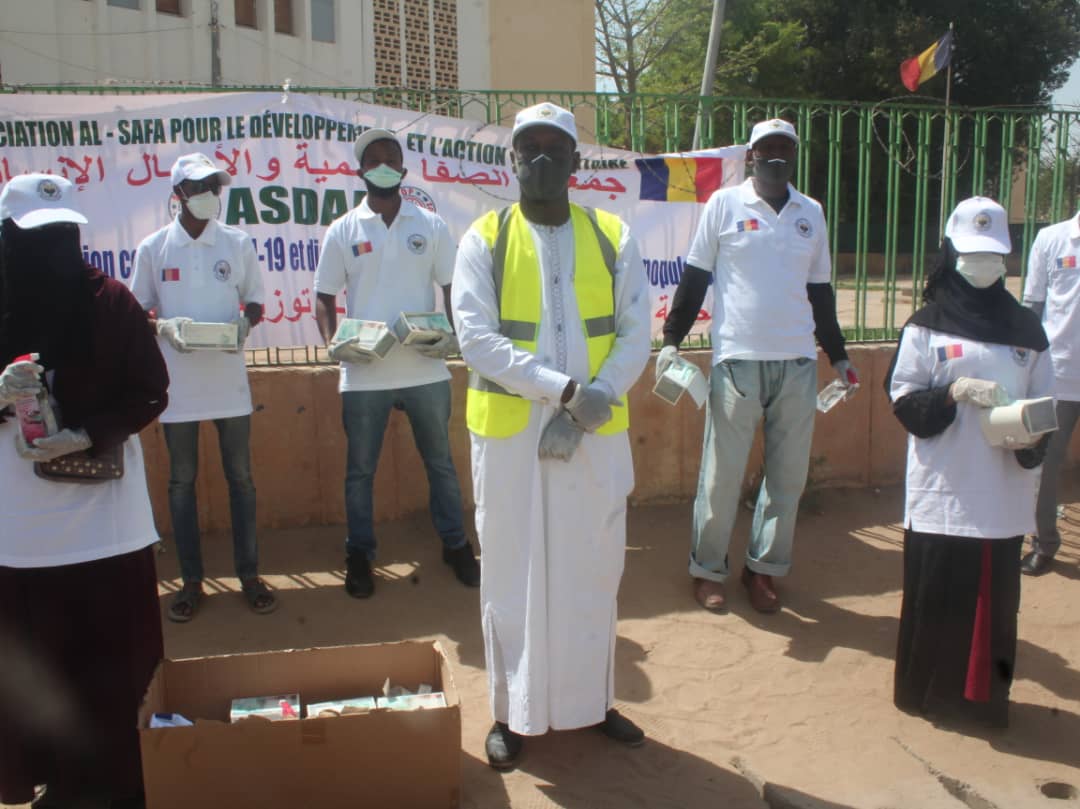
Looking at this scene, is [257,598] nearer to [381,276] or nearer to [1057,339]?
[381,276]

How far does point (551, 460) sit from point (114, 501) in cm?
137

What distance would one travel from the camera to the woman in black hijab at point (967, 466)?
3598 millimetres

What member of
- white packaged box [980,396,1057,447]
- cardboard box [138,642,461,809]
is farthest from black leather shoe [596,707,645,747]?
white packaged box [980,396,1057,447]

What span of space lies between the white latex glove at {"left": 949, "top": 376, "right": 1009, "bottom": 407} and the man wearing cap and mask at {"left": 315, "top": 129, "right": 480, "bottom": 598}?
7.15 ft

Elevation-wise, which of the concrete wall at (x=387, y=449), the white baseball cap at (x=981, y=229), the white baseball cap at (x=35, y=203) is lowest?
the concrete wall at (x=387, y=449)

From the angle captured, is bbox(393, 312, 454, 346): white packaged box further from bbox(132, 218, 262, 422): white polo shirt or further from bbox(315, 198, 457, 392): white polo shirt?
bbox(132, 218, 262, 422): white polo shirt

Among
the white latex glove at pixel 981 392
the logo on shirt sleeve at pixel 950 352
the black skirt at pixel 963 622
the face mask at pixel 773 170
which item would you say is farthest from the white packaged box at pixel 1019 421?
the face mask at pixel 773 170

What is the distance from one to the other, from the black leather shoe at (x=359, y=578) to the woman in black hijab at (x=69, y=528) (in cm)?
179

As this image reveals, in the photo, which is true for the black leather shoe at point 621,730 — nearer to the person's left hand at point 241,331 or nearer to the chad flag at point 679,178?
the person's left hand at point 241,331

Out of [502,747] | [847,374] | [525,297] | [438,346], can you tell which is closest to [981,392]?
[847,374]

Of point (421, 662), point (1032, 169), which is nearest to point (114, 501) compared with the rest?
point (421, 662)

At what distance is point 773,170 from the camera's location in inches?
180

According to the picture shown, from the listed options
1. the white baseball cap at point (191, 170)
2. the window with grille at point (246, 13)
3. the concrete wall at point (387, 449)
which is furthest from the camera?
the window with grille at point (246, 13)

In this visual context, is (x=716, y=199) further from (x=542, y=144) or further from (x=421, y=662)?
(x=421, y=662)
